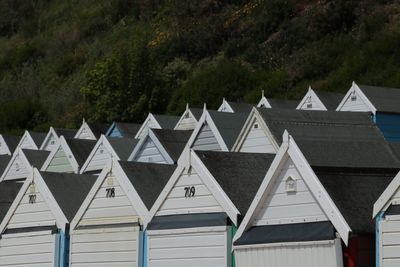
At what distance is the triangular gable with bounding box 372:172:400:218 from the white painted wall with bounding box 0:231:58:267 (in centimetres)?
1122

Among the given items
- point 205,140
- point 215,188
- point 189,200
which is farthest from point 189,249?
point 205,140

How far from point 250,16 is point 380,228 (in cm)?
6340

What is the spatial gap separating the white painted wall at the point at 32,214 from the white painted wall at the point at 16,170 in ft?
49.3

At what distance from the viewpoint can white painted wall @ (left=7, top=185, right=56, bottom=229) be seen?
2988 centimetres

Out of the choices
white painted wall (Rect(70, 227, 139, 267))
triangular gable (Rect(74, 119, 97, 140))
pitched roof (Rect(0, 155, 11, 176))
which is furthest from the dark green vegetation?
white painted wall (Rect(70, 227, 139, 267))

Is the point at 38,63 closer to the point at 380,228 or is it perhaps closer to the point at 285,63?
the point at 285,63

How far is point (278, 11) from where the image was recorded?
259ft

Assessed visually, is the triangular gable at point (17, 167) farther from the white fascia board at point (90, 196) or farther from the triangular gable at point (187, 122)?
the white fascia board at point (90, 196)

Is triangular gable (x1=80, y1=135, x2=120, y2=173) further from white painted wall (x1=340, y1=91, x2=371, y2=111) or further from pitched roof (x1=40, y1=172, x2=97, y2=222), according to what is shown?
white painted wall (x1=340, y1=91, x2=371, y2=111)

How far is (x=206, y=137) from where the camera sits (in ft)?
120

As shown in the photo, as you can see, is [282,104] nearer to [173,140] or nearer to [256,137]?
[173,140]

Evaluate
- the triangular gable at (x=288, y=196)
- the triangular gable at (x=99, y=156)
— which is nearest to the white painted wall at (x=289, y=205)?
the triangular gable at (x=288, y=196)

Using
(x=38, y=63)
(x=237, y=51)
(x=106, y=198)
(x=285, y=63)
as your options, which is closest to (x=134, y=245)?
(x=106, y=198)

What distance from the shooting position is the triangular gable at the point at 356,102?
126ft
